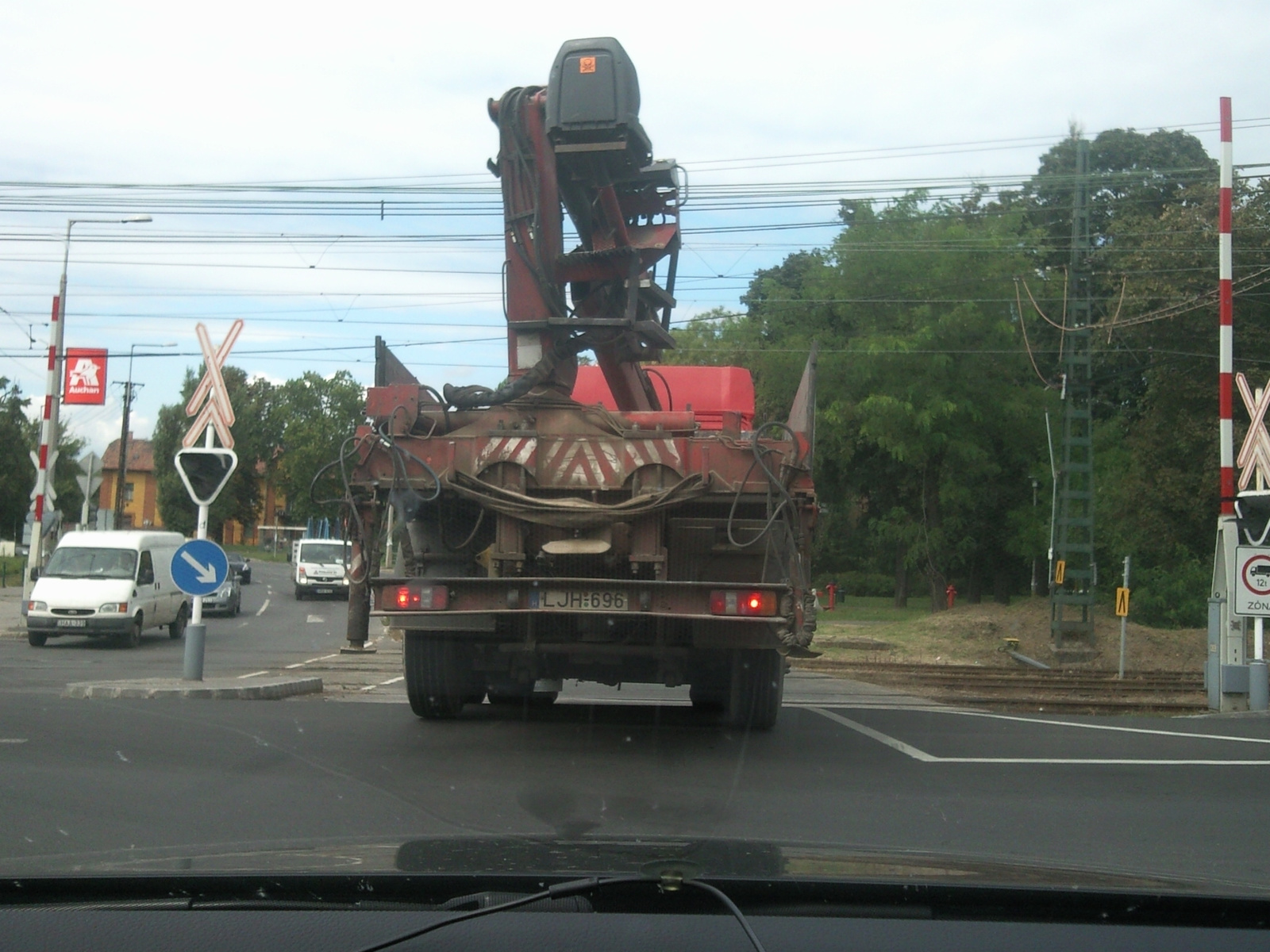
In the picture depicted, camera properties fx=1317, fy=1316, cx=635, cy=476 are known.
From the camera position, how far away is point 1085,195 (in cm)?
3178

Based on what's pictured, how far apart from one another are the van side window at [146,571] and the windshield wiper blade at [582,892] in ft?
75.5

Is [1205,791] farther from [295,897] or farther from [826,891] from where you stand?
[295,897]

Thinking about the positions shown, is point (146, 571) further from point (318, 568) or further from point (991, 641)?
point (318, 568)

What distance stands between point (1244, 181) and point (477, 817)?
29711 mm

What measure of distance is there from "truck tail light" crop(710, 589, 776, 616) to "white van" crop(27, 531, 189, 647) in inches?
610

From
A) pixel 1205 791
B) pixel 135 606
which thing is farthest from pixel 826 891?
pixel 135 606

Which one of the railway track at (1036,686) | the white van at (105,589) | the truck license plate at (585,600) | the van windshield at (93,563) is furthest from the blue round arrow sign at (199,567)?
the van windshield at (93,563)

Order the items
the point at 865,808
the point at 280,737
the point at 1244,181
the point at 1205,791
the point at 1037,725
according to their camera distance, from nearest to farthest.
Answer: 1. the point at 865,808
2. the point at 1205,791
3. the point at 280,737
4. the point at 1037,725
5. the point at 1244,181

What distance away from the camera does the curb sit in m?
12.3

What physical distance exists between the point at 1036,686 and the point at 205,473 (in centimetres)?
1260

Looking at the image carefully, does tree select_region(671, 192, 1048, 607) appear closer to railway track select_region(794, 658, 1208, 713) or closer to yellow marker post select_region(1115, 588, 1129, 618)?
yellow marker post select_region(1115, 588, 1129, 618)

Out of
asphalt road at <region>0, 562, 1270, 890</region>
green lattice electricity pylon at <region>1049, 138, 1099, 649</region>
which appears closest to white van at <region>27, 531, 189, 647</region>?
asphalt road at <region>0, 562, 1270, 890</region>

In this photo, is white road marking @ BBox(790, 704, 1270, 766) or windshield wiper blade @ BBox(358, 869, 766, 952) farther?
white road marking @ BBox(790, 704, 1270, 766)

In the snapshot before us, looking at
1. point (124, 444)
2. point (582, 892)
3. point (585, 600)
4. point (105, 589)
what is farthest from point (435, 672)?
point (124, 444)
